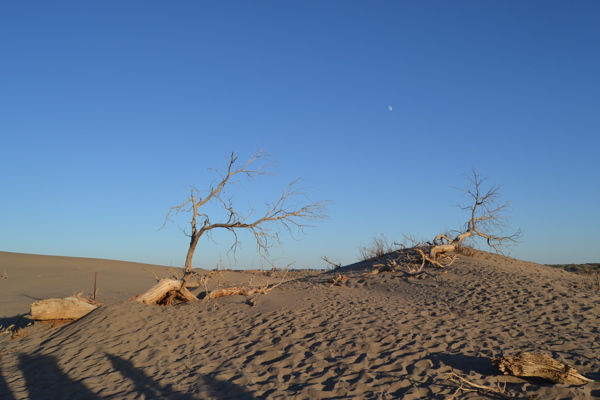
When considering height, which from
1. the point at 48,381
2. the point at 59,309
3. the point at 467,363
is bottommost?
the point at 48,381

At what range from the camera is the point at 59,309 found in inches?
397

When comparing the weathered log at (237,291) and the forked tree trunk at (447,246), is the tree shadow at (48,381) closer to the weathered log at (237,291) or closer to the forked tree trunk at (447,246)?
the weathered log at (237,291)

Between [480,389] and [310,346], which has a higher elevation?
[310,346]

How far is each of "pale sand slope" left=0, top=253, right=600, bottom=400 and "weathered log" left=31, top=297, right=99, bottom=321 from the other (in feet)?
1.19

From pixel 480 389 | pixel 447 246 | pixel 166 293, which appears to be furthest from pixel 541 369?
pixel 447 246

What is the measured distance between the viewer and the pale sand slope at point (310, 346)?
5.71m

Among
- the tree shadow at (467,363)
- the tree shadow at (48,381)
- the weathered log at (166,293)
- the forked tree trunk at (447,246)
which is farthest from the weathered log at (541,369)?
the forked tree trunk at (447,246)

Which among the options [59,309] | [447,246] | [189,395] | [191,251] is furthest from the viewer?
[447,246]

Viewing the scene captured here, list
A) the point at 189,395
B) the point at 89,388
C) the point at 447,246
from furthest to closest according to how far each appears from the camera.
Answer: the point at 447,246 < the point at 89,388 < the point at 189,395

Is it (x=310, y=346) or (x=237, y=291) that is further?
(x=237, y=291)

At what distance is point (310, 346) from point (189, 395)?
221cm

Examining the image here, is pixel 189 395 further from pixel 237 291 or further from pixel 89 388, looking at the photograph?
pixel 237 291

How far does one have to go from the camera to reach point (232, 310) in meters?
10.2

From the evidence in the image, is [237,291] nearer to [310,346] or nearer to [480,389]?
[310,346]
